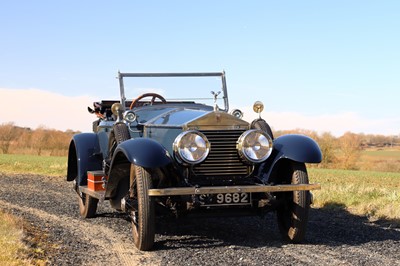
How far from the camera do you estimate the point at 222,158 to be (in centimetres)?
642

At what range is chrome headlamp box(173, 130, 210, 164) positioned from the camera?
6168mm

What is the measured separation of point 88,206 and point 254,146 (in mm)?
3681

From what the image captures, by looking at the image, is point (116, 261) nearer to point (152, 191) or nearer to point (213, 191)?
point (152, 191)

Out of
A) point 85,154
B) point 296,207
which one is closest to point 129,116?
point 85,154

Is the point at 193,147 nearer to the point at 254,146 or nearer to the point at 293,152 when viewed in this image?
the point at 254,146

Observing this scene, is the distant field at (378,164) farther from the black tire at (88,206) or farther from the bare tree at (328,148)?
the black tire at (88,206)

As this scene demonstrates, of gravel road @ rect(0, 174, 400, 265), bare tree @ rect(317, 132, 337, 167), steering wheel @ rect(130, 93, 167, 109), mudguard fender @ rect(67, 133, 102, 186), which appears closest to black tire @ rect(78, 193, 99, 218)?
gravel road @ rect(0, 174, 400, 265)

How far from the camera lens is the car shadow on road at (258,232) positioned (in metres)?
6.56

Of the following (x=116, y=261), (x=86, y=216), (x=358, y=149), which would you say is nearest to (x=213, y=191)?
(x=116, y=261)

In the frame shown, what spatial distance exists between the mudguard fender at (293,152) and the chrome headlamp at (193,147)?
2.89ft

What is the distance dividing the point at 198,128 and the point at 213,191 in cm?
89

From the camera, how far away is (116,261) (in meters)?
5.56

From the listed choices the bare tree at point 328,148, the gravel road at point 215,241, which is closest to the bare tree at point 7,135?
the bare tree at point 328,148

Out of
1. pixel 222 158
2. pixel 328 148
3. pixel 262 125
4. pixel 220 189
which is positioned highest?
pixel 262 125
